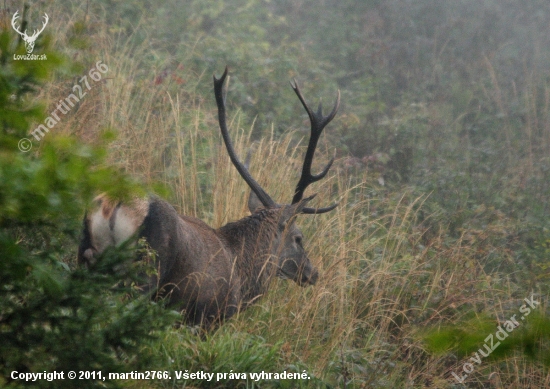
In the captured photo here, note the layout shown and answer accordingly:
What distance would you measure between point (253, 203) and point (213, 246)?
1.06m

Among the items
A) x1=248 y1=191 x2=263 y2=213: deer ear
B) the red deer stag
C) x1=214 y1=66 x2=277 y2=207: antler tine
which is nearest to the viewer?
the red deer stag

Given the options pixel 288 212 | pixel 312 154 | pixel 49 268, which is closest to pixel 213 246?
pixel 288 212

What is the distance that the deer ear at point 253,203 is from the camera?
6.82 meters

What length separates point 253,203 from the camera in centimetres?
684

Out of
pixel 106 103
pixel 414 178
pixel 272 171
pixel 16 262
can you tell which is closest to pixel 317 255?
pixel 272 171

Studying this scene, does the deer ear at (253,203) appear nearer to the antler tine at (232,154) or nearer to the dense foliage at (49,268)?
the antler tine at (232,154)

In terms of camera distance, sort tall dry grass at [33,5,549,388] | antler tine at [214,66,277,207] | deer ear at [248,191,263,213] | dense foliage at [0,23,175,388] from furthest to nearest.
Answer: deer ear at [248,191,263,213] < antler tine at [214,66,277,207] < tall dry grass at [33,5,549,388] < dense foliage at [0,23,175,388]

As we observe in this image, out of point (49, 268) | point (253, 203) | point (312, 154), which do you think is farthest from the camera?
point (253, 203)

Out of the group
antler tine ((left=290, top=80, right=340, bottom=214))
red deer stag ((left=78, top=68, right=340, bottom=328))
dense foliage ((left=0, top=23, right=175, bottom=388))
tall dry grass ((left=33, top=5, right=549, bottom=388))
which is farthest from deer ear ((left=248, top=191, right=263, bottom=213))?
dense foliage ((left=0, top=23, right=175, bottom=388))

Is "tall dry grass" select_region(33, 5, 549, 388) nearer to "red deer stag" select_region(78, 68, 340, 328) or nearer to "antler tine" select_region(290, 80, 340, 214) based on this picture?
"red deer stag" select_region(78, 68, 340, 328)

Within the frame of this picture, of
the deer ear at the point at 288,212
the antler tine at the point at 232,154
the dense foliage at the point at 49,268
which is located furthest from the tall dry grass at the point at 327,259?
the dense foliage at the point at 49,268

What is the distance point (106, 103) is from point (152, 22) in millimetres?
3578

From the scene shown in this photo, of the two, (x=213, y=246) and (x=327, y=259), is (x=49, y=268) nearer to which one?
(x=213, y=246)

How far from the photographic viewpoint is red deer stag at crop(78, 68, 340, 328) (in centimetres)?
503
